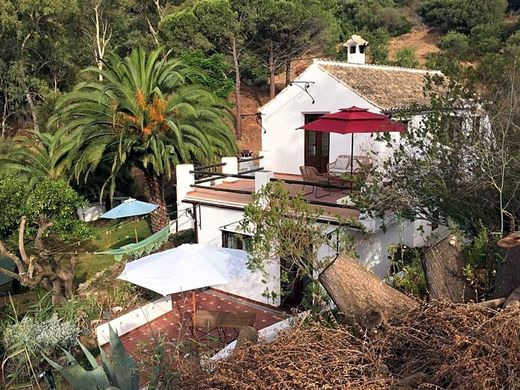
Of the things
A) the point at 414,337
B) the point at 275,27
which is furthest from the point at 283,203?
the point at 275,27

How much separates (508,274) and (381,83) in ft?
50.9

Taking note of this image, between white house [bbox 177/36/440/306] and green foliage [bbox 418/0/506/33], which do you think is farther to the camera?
green foliage [bbox 418/0/506/33]

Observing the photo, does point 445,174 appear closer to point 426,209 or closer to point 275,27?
point 426,209

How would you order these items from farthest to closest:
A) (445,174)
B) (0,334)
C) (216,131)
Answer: (216,131)
(0,334)
(445,174)

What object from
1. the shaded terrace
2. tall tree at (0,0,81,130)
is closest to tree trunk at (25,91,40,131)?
tall tree at (0,0,81,130)

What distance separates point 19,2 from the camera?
121 ft

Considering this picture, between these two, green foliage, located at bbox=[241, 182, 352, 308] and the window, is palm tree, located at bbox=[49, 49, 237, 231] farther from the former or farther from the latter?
green foliage, located at bbox=[241, 182, 352, 308]

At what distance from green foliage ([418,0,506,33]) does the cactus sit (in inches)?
2170

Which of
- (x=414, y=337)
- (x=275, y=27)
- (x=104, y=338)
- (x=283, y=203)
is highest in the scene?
(x=275, y=27)

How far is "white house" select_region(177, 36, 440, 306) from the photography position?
12.4 m

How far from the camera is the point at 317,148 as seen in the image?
761 inches

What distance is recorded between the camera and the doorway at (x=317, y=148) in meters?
19.0

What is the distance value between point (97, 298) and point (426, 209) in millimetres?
9073

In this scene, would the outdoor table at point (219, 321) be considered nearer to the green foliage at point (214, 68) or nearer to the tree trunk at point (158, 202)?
the tree trunk at point (158, 202)
